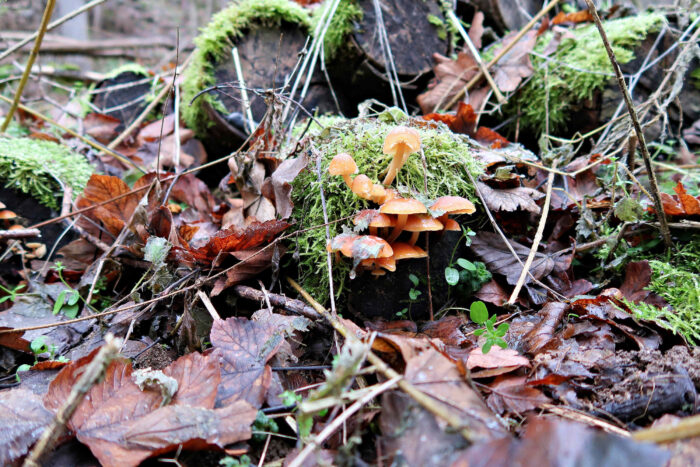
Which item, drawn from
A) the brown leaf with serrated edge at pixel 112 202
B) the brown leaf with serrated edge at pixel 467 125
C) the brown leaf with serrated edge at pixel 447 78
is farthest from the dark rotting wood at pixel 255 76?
the brown leaf with serrated edge at pixel 467 125

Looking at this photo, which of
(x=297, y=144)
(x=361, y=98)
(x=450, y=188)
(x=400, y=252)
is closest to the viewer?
(x=400, y=252)

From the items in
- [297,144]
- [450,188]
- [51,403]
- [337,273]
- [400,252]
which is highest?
[297,144]

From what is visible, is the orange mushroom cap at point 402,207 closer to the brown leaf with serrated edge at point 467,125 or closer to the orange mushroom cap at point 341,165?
the orange mushroom cap at point 341,165

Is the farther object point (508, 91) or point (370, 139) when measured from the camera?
point (508, 91)

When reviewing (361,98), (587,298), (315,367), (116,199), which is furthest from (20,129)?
(587,298)

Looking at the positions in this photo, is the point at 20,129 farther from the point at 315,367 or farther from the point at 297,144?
the point at 315,367
